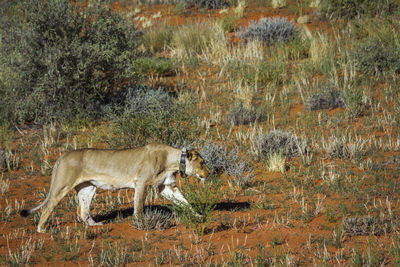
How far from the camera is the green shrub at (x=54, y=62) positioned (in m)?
12.8

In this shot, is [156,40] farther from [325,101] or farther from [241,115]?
[325,101]

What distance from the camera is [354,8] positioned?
19.1 metres

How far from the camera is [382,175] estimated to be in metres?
8.55

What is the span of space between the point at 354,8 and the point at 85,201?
15098 mm

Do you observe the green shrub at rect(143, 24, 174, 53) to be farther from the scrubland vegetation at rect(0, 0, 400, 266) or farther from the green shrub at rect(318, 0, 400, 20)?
the green shrub at rect(318, 0, 400, 20)

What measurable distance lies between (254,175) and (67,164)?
3.81m

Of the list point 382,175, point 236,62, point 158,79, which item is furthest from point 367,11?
point 382,175

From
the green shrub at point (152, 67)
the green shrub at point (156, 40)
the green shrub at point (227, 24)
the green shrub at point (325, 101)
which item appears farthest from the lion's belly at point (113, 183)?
the green shrub at point (227, 24)

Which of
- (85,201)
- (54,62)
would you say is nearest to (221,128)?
(54,62)

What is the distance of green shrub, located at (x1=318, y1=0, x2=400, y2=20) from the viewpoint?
1852 centimetres

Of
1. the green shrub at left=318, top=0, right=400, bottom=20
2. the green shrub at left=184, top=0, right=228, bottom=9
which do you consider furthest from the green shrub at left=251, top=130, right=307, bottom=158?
the green shrub at left=184, top=0, right=228, bottom=9

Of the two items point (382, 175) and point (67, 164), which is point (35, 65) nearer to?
point (67, 164)

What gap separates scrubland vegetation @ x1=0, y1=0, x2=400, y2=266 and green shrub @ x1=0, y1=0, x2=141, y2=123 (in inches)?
2.1

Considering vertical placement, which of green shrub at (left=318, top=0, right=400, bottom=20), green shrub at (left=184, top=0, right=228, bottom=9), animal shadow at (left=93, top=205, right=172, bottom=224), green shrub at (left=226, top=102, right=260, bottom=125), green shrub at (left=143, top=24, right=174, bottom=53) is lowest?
animal shadow at (left=93, top=205, right=172, bottom=224)
